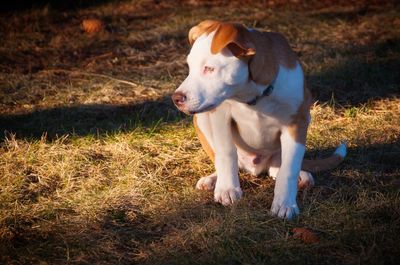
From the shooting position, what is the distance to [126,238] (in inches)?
135

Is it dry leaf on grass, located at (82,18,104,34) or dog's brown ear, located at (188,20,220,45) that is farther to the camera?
dry leaf on grass, located at (82,18,104,34)

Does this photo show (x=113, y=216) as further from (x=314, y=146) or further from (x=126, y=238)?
(x=314, y=146)

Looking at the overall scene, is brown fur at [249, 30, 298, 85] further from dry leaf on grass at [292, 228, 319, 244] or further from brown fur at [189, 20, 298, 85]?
Result: dry leaf on grass at [292, 228, 319, 244]

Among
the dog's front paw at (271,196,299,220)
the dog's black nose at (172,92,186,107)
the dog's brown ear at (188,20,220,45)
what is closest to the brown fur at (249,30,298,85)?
the dog's brown ear at (188,20,220,45)

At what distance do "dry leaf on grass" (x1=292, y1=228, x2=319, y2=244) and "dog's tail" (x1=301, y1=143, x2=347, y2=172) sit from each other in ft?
3.13

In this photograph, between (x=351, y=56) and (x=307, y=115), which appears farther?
(x=351, y=56)

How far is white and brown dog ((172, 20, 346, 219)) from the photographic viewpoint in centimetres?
324

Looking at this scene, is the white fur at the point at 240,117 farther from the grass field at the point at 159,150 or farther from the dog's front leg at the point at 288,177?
the grass field at the point at 159,150

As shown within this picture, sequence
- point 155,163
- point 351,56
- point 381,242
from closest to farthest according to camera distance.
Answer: point 381,242, point 155,163, point 351,56

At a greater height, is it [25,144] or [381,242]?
[381,242]

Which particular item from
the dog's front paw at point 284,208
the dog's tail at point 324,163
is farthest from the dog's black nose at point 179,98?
the dog's tail at point 324,163

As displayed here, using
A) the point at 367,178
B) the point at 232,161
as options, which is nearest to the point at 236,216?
the point at 232,161

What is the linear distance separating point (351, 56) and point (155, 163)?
325 cm

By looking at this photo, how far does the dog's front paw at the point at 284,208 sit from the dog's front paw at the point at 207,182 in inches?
24.9
